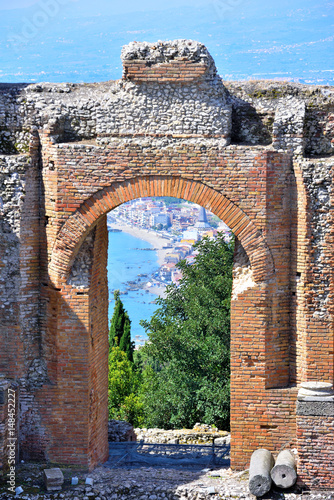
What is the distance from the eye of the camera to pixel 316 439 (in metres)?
10.4

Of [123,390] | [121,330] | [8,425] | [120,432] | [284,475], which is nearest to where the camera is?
[284,475]

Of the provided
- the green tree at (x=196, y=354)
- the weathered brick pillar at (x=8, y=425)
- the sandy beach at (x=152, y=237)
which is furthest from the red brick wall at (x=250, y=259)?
the sandy beach at (x=152, y=237)

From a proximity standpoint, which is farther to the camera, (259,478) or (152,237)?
(152,237)

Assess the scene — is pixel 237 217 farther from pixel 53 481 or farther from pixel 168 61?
pixel 53 481

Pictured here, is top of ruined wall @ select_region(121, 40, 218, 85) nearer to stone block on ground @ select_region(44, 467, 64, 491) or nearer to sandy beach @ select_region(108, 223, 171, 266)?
stone block on ground @ select_region(44, 467, 64, 491)

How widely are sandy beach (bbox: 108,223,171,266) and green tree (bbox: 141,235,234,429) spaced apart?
24970mm

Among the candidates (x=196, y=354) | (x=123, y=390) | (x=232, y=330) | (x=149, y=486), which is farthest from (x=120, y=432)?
(x=123, y=390)

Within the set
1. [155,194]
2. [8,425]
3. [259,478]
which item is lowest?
[259,478]

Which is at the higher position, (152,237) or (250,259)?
(152,237)

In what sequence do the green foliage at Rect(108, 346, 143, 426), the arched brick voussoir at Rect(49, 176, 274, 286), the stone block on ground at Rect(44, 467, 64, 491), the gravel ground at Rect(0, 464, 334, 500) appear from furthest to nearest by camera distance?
the green foliage at Rect(108, 346, 143, 426) < the arched brick voussoir at Rect(49, 176, 274, 286) < the stone block on ground at Rect(44, 467, 64, 491) < the gravel ground at Rect(0, 464, 334, 500)

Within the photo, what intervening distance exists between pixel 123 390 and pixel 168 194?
524 inches

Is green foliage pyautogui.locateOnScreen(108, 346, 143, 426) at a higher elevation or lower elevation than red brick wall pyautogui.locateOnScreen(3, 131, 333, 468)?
lower

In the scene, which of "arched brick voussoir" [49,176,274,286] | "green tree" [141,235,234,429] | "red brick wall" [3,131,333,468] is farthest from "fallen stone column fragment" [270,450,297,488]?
"green tree" [141,235,234,429]

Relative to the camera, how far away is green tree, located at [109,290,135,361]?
2642cm
